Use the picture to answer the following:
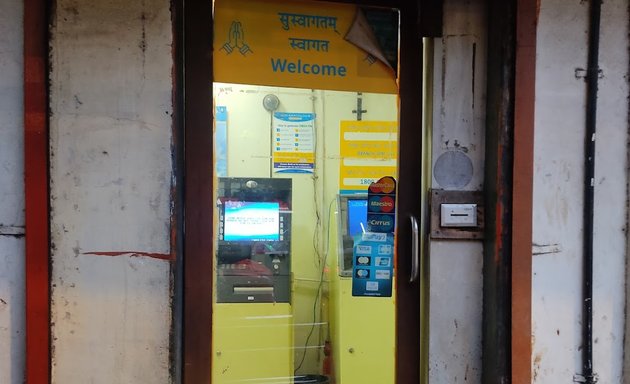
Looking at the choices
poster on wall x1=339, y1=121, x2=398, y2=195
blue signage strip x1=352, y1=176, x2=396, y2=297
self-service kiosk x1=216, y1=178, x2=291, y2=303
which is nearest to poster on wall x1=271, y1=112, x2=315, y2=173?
poster on wall x1=339, y1=121, x2=398, y2=195

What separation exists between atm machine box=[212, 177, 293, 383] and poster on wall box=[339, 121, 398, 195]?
2.37 ft

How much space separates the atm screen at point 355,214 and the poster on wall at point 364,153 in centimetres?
20

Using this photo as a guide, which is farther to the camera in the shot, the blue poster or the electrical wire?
the electrical wire

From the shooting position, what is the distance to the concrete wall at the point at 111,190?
153 centimetres

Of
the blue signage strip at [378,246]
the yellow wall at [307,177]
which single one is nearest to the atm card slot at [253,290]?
the yellow wall at [307,177]

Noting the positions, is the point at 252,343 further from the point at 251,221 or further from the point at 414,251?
the point at 414,251

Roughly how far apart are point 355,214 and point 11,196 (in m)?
1.63

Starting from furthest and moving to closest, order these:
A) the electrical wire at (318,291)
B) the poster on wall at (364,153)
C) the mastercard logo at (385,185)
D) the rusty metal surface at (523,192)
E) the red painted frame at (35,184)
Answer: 1. the electrical wire at (318,291)
2. the poster on wall at (364,153)
3. the mastercard logo at (385,185)
4. the rusty metal surface at (523,192)
5. the red painted frame at (35,184)

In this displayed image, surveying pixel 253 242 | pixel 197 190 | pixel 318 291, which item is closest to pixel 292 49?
pixel 197 190

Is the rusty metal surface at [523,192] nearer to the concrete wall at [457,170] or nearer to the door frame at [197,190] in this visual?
the concrete wall at [457,170]

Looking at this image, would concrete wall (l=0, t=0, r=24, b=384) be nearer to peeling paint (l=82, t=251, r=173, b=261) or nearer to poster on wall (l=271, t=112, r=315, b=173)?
peeling paint (l=82, t=251, r=173, b=261)

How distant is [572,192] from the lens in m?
1.69

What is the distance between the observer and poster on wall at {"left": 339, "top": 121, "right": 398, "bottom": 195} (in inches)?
105

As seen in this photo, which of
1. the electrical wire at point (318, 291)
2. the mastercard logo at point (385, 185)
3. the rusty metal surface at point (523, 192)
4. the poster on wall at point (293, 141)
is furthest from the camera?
the poster on wall at point (293, 141)
